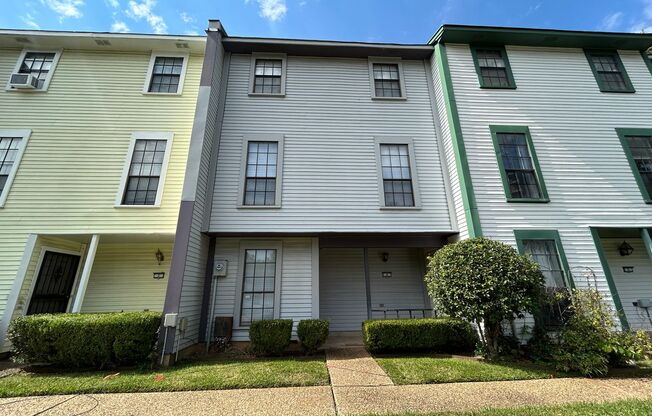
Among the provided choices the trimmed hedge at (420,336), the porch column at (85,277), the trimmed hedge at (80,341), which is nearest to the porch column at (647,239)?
the trimmed hedge at (420,336)

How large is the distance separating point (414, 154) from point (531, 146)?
3279 millimetres

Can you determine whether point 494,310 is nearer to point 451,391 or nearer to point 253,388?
point 451,391

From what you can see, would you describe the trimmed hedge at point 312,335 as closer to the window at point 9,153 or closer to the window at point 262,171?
the window at point 262,171

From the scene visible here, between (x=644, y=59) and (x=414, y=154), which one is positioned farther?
(x=644, y=59)

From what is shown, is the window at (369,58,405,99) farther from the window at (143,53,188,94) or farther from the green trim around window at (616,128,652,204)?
the green trim around window at (616,128,652,204)

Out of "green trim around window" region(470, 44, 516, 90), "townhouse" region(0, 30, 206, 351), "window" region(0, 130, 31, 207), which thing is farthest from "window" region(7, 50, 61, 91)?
"green trim around window" region(470, 44, 516, 90)

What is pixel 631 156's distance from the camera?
7.87 meters

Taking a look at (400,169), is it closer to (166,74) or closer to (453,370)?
(453,370)

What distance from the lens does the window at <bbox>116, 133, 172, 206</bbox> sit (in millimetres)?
7270

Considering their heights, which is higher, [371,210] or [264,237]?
[371,210]

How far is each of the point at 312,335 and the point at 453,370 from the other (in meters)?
2.82

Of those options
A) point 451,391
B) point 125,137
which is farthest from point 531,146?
point 125,137

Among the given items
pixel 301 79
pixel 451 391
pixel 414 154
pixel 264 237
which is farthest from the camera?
pixel 301 79

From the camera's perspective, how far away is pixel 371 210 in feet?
25.0
